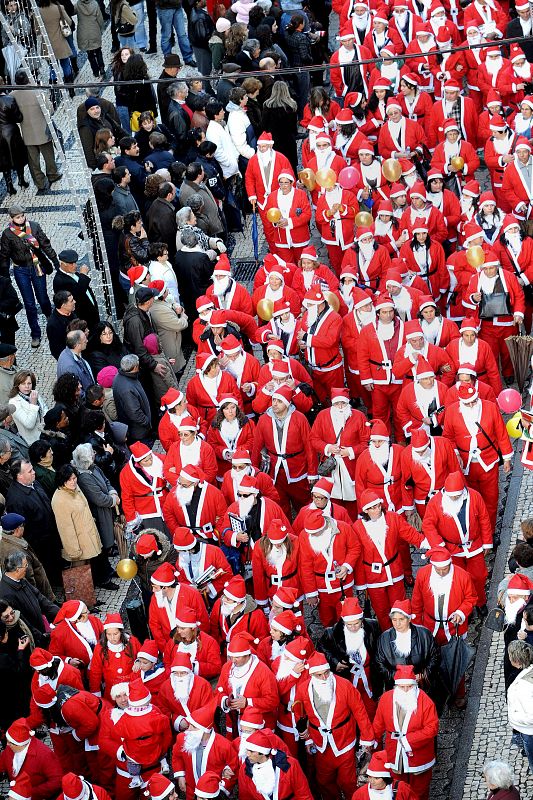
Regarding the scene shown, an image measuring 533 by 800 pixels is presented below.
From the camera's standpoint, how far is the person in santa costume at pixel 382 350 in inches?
524

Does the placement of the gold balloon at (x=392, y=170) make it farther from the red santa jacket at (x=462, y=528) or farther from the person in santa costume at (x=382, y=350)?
the red santa jacket at (x=462, y=528)

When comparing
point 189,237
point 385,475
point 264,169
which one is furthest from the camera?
point 264,169

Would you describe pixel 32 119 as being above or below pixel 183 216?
above

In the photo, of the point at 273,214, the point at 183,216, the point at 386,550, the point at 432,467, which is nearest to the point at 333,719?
the point at 386,550

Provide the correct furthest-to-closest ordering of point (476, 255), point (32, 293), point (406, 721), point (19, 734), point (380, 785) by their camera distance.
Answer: point (32, 293), point (476, 255), point (406, 721), point (19, 734), point (380, 785)

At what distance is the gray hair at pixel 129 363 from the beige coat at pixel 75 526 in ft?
4.73

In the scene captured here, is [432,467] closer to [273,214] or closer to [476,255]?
[476,255]

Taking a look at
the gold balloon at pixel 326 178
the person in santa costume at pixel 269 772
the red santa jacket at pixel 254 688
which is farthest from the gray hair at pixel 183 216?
the person in santa costume at pixel 269 772

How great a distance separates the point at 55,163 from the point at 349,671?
9365 mm

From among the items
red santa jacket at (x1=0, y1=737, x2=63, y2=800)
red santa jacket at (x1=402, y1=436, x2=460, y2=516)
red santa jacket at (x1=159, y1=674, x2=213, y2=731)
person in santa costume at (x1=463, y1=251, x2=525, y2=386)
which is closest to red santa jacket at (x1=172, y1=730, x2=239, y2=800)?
red santa jacket at (x1=159, y1=674, x2=213, y2=731)

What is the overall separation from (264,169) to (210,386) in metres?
3.82

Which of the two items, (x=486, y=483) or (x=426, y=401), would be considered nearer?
(x=486, y=483)

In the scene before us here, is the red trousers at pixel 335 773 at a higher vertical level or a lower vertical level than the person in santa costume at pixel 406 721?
lower

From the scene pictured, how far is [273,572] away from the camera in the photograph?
1137cm
